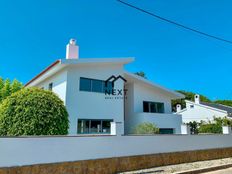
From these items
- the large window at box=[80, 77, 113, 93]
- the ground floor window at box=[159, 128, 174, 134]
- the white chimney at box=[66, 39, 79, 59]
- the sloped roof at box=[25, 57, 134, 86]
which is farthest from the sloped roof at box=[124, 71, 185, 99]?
the white chimney at box=[66, 39, 79, 59]

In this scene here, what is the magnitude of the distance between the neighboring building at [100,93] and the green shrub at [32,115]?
348 cm

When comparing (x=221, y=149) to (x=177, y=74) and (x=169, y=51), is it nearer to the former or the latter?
(x=169, y=51)

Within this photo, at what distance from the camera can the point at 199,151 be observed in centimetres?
1328

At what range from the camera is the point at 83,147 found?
9117 mm

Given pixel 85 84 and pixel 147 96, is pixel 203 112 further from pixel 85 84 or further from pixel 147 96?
pixel 85 84

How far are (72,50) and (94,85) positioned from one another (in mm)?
3719

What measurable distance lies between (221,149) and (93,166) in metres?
9.87

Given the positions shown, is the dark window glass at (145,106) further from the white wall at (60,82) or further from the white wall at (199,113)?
the white wall at (199,113)

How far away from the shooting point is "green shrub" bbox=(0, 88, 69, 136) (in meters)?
10.3

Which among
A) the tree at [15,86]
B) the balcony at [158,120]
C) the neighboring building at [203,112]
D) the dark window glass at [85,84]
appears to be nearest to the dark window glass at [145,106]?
the balcony at [158,120]

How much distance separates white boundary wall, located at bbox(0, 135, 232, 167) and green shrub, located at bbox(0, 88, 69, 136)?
2031 millimetres

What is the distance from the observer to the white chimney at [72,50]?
57.5 ft

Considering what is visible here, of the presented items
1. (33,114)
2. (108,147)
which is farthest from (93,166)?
(33,114)

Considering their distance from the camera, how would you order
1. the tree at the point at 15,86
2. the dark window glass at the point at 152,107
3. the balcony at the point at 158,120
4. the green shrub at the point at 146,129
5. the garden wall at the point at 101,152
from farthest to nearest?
the tree at the point at 15,86, the dark window glass at the point at 152,107, the balcony at the point at 158,120, the green shrub at the point at 146,129, the garden wall at the point at 101,152
